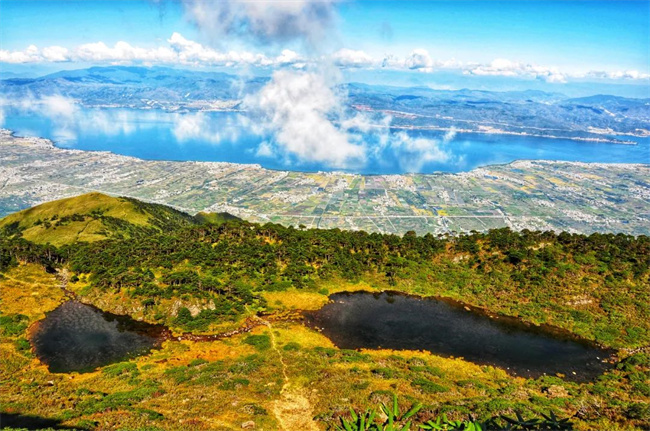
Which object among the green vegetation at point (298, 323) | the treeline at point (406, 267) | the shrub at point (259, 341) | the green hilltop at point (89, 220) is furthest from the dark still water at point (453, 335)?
the green hilltop at point (89, 220)

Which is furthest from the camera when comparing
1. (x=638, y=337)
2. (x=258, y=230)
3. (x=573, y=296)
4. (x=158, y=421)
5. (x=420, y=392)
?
(x=258, y=230)

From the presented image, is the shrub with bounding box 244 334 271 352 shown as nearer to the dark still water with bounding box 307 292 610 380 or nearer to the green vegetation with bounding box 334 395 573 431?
the dark still water with bounding box 307 292 610 380

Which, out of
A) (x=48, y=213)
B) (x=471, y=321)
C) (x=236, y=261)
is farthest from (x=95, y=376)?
(x=48, y=213)

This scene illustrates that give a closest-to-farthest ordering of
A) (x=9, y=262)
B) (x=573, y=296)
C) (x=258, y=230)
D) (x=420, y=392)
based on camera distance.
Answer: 1. (x=420, y=392)
2. (x=573, y=296)
3. (x=9, y=262)
4. (x=258, y=230)

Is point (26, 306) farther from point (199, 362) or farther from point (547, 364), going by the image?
point (547, 364)

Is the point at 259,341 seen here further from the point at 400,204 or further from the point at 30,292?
the point at 400,204

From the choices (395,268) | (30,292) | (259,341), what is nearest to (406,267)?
(395,268)

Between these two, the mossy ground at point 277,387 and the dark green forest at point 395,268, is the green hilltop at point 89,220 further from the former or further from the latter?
the mossy ground at point 277,387
